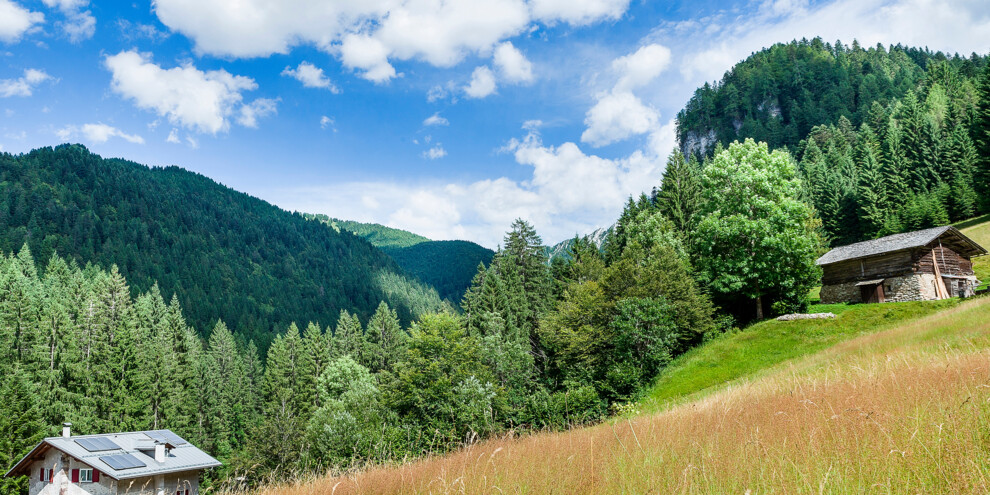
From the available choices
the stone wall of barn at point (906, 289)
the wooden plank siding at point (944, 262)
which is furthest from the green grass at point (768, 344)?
the wooden plank siding at point (944, 262)

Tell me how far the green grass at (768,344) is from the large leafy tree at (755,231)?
3.50 meters

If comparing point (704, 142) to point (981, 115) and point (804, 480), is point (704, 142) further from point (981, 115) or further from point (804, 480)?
point (804, 480)

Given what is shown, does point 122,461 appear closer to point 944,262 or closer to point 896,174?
point 944,262

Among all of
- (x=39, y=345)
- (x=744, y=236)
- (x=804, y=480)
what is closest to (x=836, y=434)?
(x=804, y=480)

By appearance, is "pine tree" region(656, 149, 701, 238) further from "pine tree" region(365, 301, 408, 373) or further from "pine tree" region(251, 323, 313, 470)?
"pine tree" region(251, 323, 313, 470)

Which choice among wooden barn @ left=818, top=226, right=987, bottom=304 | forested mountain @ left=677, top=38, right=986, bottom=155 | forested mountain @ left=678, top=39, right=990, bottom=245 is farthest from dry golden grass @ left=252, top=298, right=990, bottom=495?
forested mountain @ left=677, top=38, right=986, bottom=155

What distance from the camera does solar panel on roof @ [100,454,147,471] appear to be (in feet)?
116

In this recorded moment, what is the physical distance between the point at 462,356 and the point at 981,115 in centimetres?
7369

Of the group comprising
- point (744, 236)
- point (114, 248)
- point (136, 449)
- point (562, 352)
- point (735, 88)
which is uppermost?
point (735, 88)

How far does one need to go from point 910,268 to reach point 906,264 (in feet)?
1.41

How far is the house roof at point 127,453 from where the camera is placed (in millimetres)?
35094

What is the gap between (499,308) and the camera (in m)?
56.4

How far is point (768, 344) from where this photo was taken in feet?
104

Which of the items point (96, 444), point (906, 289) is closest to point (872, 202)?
point (906, 289)
